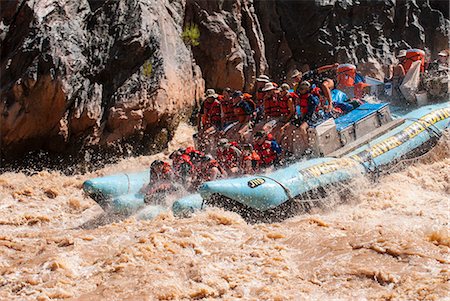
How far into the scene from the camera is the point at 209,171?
7145 millimetres

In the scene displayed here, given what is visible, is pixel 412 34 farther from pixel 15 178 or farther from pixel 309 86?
pixel 15 178

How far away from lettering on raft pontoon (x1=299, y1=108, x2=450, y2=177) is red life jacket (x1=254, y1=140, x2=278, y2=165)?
63cm

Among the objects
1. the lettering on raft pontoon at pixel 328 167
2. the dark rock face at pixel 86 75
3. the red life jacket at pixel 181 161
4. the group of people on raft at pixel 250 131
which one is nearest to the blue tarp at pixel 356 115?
the group of people on raft at pixel 250 131

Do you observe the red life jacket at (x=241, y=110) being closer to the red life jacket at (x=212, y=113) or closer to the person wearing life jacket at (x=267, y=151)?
the red life jacket at (x=212, y=113)

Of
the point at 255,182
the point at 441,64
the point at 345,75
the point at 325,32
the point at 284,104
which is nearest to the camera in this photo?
the point at 255,182

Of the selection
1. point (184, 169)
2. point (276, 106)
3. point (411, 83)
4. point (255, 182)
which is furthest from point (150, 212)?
point (411, 83)

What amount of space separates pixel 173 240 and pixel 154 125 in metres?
4.91

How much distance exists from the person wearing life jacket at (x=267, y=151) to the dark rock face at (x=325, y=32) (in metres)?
6.66

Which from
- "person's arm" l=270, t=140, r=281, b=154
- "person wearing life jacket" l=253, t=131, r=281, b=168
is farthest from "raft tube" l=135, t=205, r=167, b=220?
"person's arm" l=270, t=140, r=281, b=154

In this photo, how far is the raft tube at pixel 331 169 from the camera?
6.51m

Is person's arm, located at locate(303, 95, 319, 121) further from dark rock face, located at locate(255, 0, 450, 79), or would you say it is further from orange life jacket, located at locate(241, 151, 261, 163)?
dark rock face, located at locate(255, 0, 450, 79)

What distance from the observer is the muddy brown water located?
4586mm

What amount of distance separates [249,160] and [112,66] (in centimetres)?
402

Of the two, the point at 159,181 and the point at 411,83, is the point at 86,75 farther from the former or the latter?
the point at 411,83
